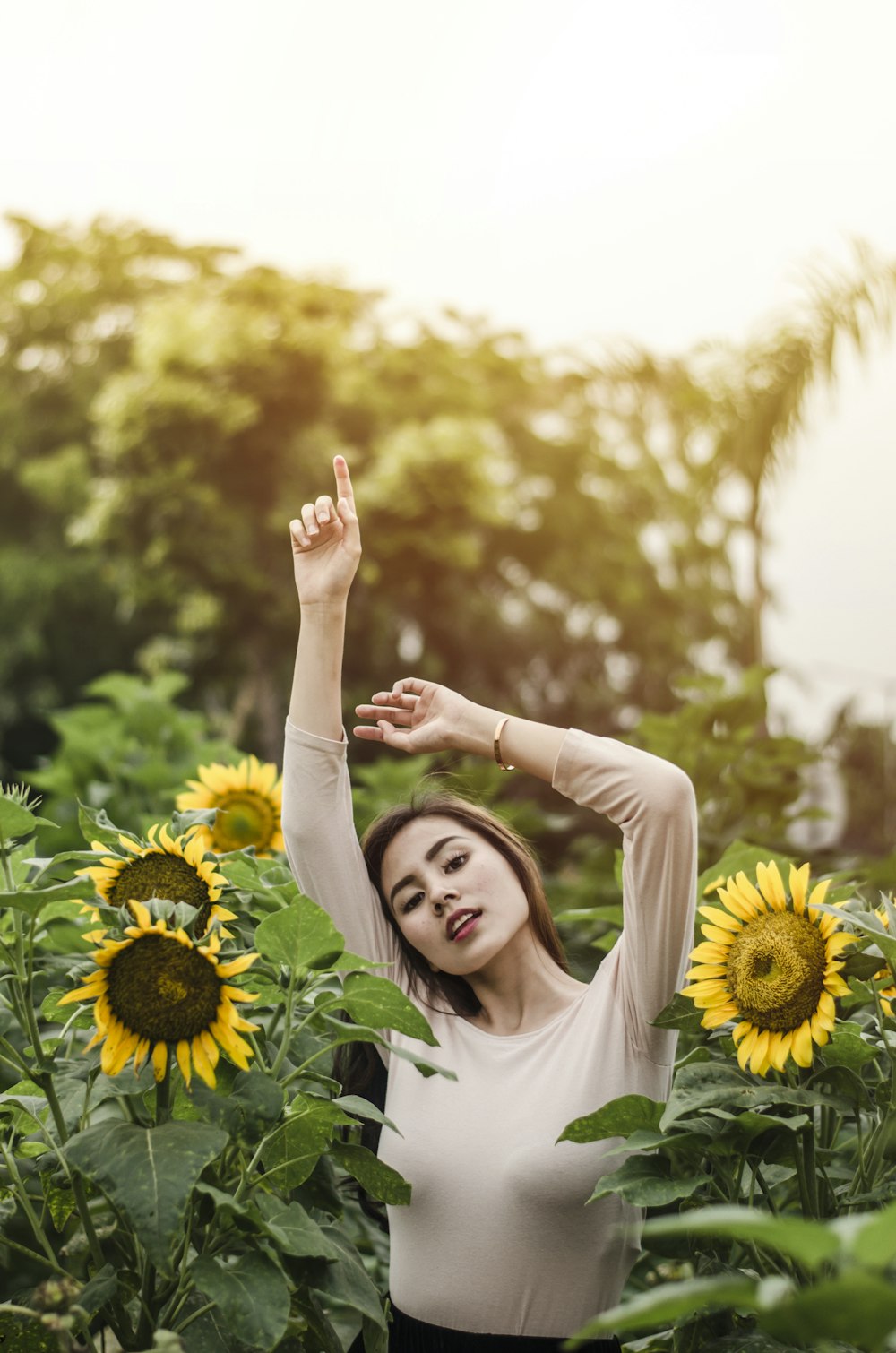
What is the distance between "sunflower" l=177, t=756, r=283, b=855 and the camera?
→ 4.98ft

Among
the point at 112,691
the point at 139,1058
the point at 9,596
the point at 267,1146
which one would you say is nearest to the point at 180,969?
the point at 139,1058

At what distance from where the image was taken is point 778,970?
38.9 inches

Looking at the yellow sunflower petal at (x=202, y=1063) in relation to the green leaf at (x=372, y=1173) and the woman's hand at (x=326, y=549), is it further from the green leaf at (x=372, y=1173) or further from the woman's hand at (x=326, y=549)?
the woman's hand at (x=326, y=549)

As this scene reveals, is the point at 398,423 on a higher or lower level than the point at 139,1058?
higher

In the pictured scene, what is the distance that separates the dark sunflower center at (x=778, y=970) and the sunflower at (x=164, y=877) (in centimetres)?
41

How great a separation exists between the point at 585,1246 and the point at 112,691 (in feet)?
6.42

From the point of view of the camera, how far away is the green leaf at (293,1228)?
870 mm

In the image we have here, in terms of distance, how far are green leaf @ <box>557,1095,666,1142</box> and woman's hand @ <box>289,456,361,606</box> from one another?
58 centimetres

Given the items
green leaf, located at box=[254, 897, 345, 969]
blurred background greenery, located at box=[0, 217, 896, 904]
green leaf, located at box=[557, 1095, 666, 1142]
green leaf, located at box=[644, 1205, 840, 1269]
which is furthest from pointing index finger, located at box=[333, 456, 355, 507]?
blurred background greenery, located at box=[0, 217, 896, 904]

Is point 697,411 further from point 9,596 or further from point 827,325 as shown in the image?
point 9,596

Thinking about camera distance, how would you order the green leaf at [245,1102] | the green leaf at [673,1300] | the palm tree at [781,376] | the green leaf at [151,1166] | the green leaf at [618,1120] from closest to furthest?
the green leaf at [673,1300], the green leaf at [151,1166], the green leaf at [245,1102], the green leaf at [618,1120], the palm tree at [781,376]

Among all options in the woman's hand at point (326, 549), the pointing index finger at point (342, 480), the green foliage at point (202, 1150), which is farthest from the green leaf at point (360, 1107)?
the pointing index finger at point (342, 480)

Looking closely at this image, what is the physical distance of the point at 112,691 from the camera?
2.87 metres

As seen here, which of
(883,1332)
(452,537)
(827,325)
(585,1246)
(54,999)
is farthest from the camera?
(452,537)
